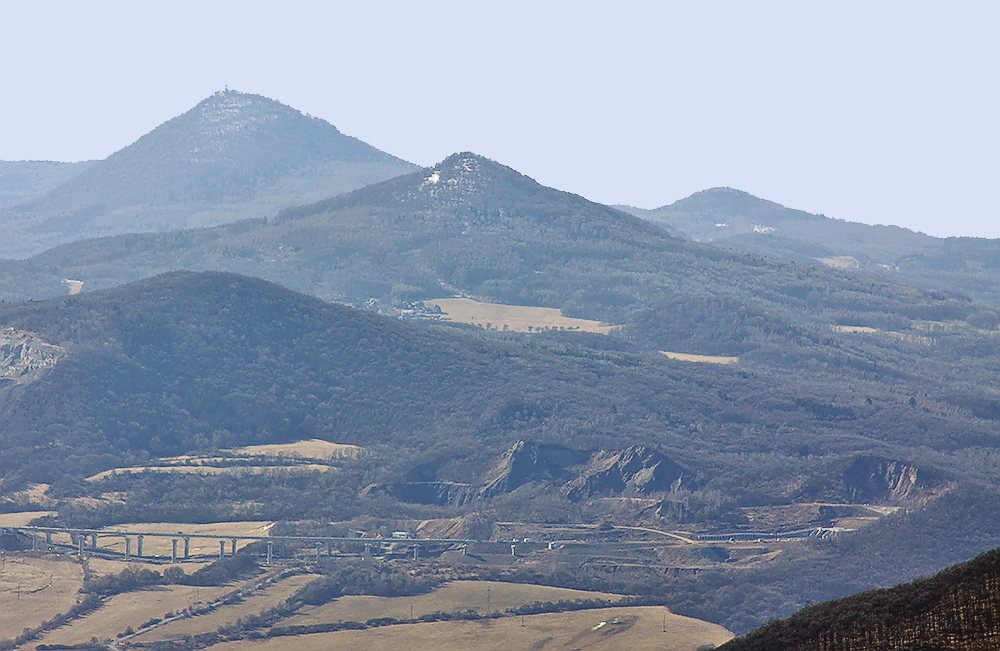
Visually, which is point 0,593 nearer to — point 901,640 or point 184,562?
point 184,562

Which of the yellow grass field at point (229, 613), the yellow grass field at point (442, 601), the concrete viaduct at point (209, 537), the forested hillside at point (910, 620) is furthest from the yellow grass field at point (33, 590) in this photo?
the forested hillside at point (910, 620)

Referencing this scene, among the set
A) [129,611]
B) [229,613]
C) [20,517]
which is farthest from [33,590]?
[20,517]

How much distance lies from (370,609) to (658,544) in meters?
39.1

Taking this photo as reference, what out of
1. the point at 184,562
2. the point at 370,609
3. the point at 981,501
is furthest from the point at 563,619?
the point at 981,501

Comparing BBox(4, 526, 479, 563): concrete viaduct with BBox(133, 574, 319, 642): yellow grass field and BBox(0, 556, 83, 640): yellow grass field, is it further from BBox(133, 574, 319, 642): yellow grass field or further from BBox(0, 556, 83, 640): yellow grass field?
BBox(133, 574, 319, 642): yellow grass field

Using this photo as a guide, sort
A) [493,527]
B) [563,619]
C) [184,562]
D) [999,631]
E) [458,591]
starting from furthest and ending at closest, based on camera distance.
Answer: [493,527], [184,562], [458,591], [563,619], [999,631]

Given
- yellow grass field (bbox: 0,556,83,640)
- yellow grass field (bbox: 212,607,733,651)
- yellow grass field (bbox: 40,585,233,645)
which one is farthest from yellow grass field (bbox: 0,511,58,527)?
yellow grass field (bbox: 212,607,733,651)

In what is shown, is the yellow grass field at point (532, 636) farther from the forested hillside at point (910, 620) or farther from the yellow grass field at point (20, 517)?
the yellow grass field at point (20, 517)

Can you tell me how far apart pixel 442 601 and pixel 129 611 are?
26586 mm

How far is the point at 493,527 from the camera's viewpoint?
189m

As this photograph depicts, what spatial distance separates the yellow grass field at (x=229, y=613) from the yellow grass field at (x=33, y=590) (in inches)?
419

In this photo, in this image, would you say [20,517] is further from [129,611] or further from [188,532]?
[129,611]

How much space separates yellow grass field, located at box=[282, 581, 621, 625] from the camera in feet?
497

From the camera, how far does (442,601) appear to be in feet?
511
